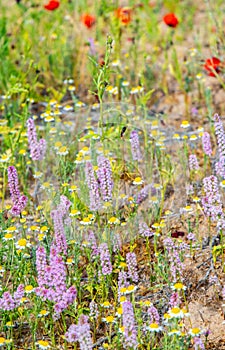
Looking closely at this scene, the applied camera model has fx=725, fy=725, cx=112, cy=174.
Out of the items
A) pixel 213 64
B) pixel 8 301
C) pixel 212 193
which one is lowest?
pixel 8 301

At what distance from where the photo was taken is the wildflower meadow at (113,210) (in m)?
2.79

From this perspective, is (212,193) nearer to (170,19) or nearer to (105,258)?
(105,258)

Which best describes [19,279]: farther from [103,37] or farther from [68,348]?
[103,37]

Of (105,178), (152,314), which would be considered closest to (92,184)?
(105,178)

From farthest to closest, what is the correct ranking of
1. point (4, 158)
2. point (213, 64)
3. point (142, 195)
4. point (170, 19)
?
point (170, 19), point (213, 64), point (4, 158), point (142, 195)

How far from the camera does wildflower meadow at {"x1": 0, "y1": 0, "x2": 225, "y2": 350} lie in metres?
2.79

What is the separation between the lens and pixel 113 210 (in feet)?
11.6

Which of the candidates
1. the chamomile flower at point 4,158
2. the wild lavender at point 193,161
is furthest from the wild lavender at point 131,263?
the chamomile flower at point 4,158

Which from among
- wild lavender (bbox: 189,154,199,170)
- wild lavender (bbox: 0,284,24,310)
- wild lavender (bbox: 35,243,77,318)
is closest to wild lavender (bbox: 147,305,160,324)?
wild lavender (bbox: 35,243,77,318)

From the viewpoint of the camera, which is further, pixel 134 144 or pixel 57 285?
pixel 134 144

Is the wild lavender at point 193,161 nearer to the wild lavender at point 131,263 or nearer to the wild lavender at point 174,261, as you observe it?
the wild lavender at point 174,261

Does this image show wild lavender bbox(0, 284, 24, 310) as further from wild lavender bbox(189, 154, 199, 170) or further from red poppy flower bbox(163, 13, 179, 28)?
red poppy flower bbox(163, 13, 179, 28)

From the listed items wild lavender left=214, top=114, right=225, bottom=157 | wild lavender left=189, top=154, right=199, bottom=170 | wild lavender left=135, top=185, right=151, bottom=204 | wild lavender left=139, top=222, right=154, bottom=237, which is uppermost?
wild lavender left=214, top=114, right=225, bottom=157

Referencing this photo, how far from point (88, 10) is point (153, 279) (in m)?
3.42
